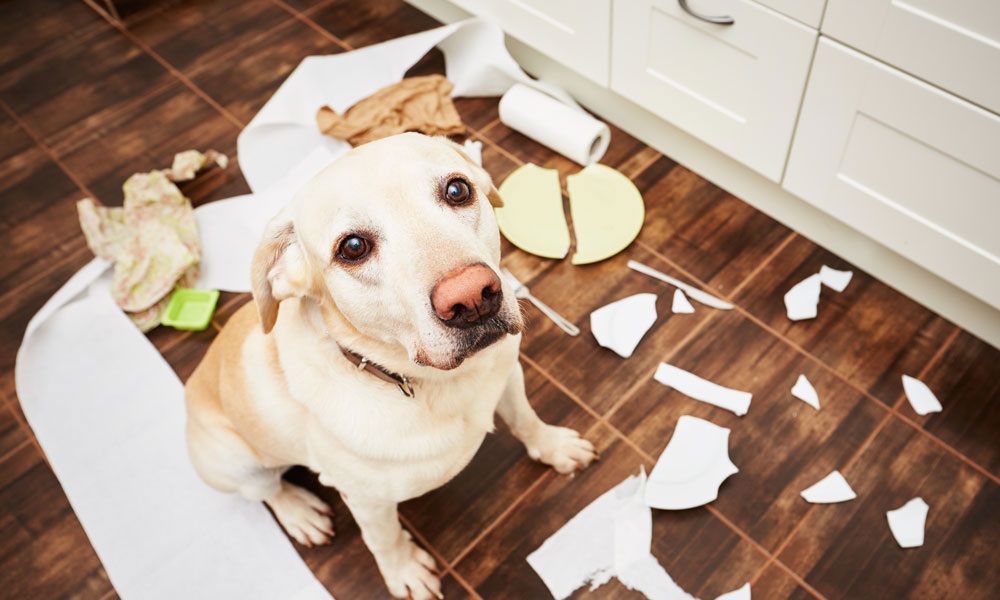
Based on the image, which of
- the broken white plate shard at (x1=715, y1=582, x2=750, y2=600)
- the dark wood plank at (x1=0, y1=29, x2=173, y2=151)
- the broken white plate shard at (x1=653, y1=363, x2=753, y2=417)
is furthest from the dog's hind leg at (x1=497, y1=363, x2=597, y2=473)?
the dark wood plank at (x1=0, y1=29, x2=173, y2=151)

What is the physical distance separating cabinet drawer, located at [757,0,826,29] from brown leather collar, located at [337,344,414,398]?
4.18ft

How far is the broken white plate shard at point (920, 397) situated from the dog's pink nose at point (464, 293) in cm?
135

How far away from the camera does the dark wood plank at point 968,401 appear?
1.93m

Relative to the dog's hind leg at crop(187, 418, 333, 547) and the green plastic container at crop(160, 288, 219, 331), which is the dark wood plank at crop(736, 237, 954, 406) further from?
the green plastic container at crop(160, 288, 219, 331)

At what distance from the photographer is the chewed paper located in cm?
181

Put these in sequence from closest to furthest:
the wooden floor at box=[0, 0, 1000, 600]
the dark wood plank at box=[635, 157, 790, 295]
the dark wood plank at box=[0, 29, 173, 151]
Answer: the wooden floor at box=[0, 0, 1000, 600] < the dark wood plank at box=[635, 157, 790, 295] < the dark wood plank at box=[0, 29, 173, 151]

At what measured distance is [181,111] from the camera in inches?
116

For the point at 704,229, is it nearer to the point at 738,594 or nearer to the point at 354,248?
the point at 738,594

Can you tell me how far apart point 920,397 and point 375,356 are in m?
1.43

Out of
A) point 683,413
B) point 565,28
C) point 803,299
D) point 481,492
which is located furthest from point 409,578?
point 565,28

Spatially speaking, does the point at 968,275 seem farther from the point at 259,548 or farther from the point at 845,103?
the point at 259,548

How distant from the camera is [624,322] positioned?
7.30 ft

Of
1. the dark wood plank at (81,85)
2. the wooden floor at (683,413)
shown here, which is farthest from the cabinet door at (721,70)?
the dark wood plank at (81,85)

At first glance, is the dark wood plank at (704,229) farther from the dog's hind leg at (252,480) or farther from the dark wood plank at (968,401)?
the dog's hind leg at (252,480)
